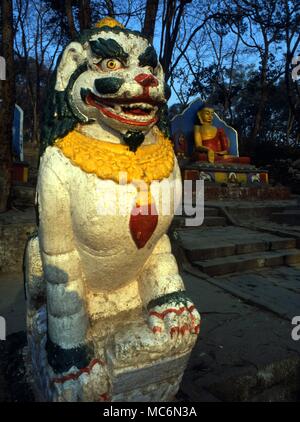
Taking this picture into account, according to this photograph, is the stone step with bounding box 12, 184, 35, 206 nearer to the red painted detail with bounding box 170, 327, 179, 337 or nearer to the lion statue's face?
the lion statue's face

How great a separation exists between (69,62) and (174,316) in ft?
3.48

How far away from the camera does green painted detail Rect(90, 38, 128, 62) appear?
1383 millimetres

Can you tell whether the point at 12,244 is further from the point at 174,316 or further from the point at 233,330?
the point at 174,316

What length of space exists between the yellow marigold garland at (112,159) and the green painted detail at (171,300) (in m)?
0.46

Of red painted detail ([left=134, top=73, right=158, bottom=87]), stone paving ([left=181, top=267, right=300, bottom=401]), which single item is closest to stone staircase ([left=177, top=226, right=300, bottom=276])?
stone paving ([left=181, top=267, right=300, bottom=401])

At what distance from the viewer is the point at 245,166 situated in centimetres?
970

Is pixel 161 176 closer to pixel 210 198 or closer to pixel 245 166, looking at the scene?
pixel 210 198

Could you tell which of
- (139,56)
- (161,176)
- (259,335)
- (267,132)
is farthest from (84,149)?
(267,132)

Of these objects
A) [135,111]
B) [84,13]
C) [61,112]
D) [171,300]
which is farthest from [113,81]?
[84,13]

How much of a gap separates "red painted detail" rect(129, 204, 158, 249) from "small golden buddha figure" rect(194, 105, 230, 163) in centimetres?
888

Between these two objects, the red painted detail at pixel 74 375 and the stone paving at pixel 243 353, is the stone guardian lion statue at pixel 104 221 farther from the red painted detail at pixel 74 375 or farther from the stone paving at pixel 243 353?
the stone paving at pixel 243 353

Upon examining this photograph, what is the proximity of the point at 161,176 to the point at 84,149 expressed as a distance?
0.32 meters

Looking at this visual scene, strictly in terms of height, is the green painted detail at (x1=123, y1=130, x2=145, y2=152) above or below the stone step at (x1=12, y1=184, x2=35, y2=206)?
above

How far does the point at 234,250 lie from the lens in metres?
4.84
